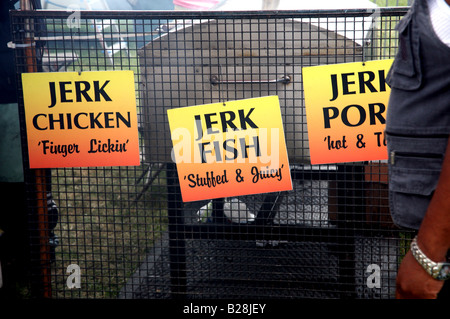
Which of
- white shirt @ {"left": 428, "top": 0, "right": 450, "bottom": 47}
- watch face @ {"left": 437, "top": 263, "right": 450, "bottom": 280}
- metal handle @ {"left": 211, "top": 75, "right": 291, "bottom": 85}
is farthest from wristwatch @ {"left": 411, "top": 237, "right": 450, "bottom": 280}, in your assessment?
metal handle @ {"left": 211, "top": 75, "right": 291, "bottom": 85}

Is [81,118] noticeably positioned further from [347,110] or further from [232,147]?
[347,110]

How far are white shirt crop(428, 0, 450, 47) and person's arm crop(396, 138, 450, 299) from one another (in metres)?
0.25

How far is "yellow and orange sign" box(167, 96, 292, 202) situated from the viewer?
1.63 m

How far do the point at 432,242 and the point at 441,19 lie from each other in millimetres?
498

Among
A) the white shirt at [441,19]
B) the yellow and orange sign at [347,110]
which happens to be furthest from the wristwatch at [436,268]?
the yellow and orange sign at [347,110]

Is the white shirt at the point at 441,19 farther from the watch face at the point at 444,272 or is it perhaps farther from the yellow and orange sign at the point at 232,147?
the yellow and orange sign at the point at 232,147

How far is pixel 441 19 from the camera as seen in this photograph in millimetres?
1015

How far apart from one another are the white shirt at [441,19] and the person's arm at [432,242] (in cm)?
25

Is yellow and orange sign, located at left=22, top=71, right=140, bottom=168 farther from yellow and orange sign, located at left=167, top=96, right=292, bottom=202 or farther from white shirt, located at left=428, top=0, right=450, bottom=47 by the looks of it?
white shirt, located at left=428, top=0, right=450, bottom=47

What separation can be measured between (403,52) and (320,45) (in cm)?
67

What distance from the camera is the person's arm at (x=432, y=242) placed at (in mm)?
964

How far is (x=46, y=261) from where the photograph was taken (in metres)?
1.77
